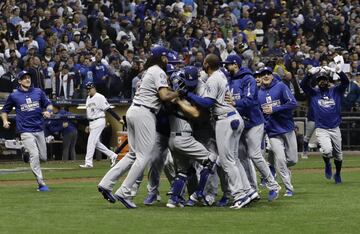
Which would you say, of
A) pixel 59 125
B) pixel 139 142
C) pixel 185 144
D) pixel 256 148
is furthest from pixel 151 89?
pixel 59 125

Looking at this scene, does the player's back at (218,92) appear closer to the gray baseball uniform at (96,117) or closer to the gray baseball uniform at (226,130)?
the gray baseball uniform at (226,130)

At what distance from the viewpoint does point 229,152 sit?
15930 millimetres

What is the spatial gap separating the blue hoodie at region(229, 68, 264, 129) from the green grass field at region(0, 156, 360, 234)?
131 centimetres

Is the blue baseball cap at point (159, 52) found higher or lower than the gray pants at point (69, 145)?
higher

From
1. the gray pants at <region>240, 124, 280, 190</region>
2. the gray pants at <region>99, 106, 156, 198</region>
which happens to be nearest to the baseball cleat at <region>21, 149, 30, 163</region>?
the gray pants at <region>240, 124, 280, 190</region>

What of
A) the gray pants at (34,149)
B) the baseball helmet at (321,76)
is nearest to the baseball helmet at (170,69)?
the gray pants at (34,149)

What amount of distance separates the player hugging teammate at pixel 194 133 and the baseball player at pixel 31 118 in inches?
153

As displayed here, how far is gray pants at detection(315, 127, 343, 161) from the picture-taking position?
68.9 feet

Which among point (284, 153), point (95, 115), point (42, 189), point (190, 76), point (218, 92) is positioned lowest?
point (42, 189)

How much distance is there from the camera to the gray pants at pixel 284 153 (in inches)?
722

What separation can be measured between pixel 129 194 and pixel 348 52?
2383 cm

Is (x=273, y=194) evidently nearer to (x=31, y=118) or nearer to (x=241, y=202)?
(x=241, y=202)

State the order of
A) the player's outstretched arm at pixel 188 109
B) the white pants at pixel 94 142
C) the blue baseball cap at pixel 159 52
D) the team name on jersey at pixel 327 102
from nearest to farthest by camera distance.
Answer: the player's outstretched arm at pixel 188 109 < the blue baseball cap at pixel 159 52 < the team name on jersey at pixel 327 102 < the white pants at pixel 94 142

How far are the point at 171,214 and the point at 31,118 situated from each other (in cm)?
582
